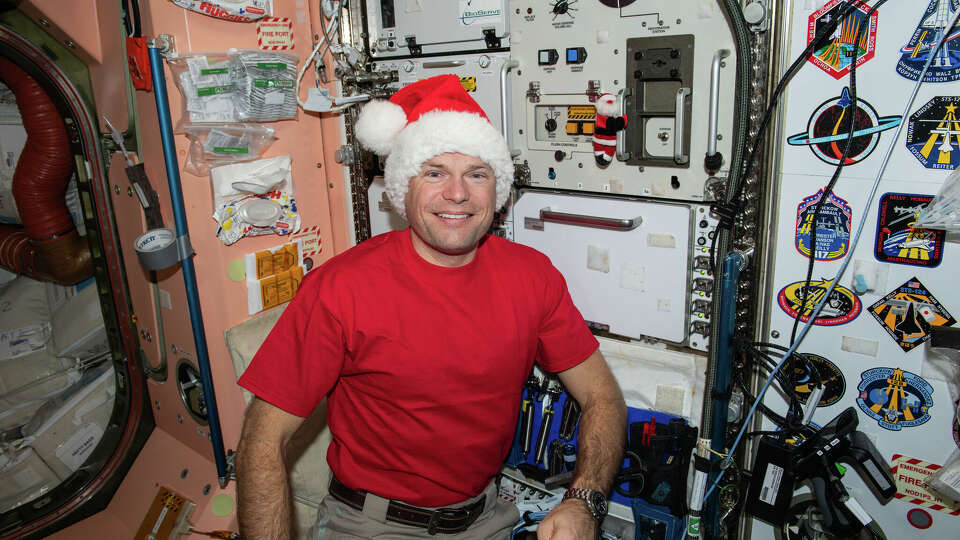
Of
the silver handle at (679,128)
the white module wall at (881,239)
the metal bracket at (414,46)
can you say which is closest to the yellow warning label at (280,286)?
the metal bracket at (414,46)

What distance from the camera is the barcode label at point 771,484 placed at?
2400 millimetres

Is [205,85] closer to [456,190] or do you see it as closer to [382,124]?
[382,124]

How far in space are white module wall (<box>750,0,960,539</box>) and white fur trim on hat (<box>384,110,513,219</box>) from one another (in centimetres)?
106

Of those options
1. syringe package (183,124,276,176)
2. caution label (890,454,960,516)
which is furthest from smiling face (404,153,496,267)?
caution label (890,454,960,516)

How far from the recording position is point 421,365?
224 centimetres

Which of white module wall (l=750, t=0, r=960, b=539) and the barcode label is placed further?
the barcode label

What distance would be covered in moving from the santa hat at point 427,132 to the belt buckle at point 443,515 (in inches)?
44.6

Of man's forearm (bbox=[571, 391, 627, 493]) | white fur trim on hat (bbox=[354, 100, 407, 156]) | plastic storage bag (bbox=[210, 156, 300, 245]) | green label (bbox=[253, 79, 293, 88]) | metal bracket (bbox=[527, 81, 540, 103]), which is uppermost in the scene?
green label (bbox=[253, 79, 293, 88])

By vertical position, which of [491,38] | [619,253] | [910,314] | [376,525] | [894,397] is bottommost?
[376,525]

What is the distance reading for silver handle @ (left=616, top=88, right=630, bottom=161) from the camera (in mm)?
2441

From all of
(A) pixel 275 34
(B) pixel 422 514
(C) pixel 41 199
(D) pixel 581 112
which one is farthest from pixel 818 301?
(C) pixel 41 199

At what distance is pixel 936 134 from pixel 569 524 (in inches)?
68.2

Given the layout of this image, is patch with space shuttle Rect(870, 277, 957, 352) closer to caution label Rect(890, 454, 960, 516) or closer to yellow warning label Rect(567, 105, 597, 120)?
caution label Rect(890, 454, 960, 516)

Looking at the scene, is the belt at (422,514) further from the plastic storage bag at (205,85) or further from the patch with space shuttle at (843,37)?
the patch with space shuttle at (843,37)
